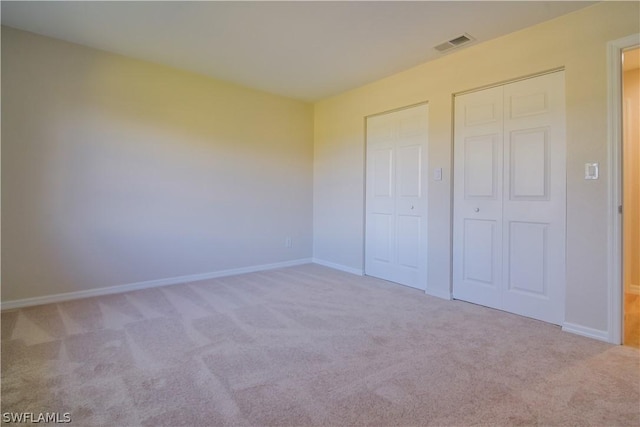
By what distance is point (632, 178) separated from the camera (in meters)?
3.41

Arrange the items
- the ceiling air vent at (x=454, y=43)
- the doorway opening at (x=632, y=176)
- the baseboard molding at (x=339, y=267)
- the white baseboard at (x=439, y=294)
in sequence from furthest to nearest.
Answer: the baseboard molding at (x=339, y=267), the doorway opening at (x=632, y=176), the white baseboard at (x=439, y=294), the ceiling air vent at (x=454, y=43)

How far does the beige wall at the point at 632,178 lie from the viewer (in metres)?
3.32

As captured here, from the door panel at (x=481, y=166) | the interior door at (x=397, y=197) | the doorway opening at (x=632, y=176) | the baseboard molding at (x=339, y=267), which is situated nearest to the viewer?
the door panel at (x=481, y=166)

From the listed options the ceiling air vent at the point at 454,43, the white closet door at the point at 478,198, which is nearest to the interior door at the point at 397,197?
the white closet door at the point at 478,198

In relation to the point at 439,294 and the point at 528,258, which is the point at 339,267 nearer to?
the point at 439,294

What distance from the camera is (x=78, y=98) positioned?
10.1 feet

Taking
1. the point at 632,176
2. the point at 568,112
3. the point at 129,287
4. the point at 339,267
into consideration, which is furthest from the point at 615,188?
the point at 129,287

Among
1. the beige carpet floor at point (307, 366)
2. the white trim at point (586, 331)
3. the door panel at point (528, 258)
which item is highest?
the door panel at point (528, 258)

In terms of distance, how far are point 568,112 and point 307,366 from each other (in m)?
2.69

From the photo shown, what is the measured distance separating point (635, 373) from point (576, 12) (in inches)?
99.4

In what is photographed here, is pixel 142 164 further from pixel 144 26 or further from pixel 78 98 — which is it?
pixel 144 26

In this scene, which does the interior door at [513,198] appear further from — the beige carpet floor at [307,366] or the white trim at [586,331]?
the beige carpet floor at [307,366]

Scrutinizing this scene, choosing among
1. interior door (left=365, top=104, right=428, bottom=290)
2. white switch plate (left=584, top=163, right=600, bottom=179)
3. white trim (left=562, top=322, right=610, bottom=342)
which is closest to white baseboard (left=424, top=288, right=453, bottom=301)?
interior door (left=365, top=104, right=428, bottom=290)

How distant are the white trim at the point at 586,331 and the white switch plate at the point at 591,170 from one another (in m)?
1.12
